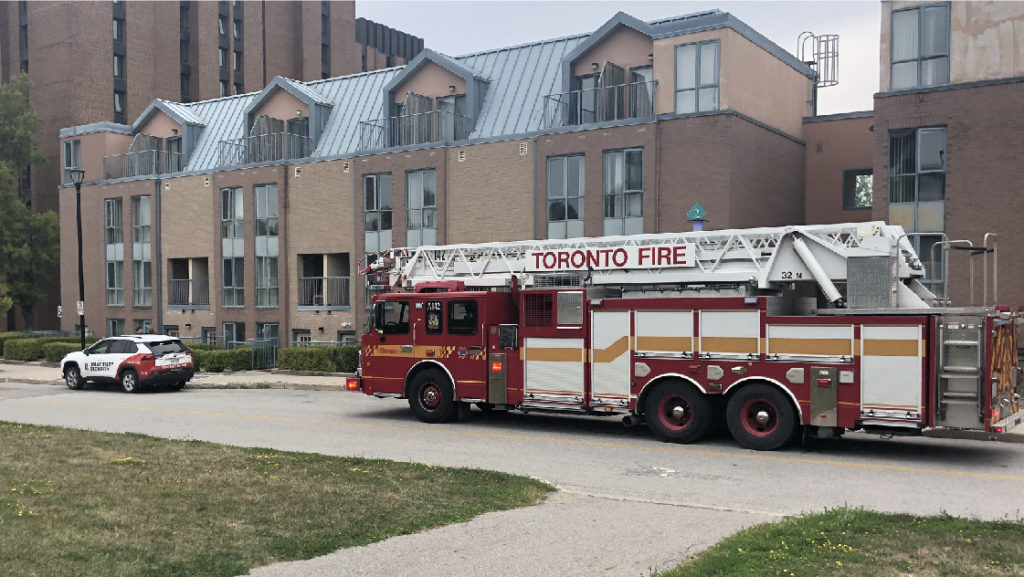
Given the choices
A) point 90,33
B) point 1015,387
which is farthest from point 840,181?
point 90,33

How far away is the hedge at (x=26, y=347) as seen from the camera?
1415 inches

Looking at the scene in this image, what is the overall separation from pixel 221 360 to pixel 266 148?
1007 cm

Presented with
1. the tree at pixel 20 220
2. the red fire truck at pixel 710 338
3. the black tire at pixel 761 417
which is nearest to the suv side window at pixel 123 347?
the red fire truck at pixel 710 338

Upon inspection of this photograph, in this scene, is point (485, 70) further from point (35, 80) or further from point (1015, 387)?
point (35, 80)

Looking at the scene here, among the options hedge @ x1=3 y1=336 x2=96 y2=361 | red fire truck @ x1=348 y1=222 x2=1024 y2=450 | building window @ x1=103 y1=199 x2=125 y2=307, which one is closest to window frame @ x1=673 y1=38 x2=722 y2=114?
red fire truck @ x1=348 y1=222 x2=1024 y2=450

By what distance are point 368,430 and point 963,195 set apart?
15.3m

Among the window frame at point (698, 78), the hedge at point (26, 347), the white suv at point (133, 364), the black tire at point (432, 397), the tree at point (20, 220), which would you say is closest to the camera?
the black tire at point (432, 397)

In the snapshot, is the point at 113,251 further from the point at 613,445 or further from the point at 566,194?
the point at 613,445

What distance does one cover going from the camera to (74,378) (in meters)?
25.9

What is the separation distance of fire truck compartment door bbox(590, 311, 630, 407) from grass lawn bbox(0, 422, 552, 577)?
14.4ft

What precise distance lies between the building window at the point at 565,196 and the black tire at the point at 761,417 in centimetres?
1361

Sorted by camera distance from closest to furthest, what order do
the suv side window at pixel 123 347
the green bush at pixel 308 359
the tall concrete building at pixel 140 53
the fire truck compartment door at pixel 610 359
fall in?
the fire truck compartment door at pixel 610 359
the suv side window at pixel 123 347
the green bush at pixel 308 359
the tall concrete building at pixel 140 53

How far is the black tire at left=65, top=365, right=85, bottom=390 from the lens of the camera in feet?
84.6

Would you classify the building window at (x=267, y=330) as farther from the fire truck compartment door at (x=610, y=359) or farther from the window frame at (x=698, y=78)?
the fire truck compartment door at (x=610, y=359)
